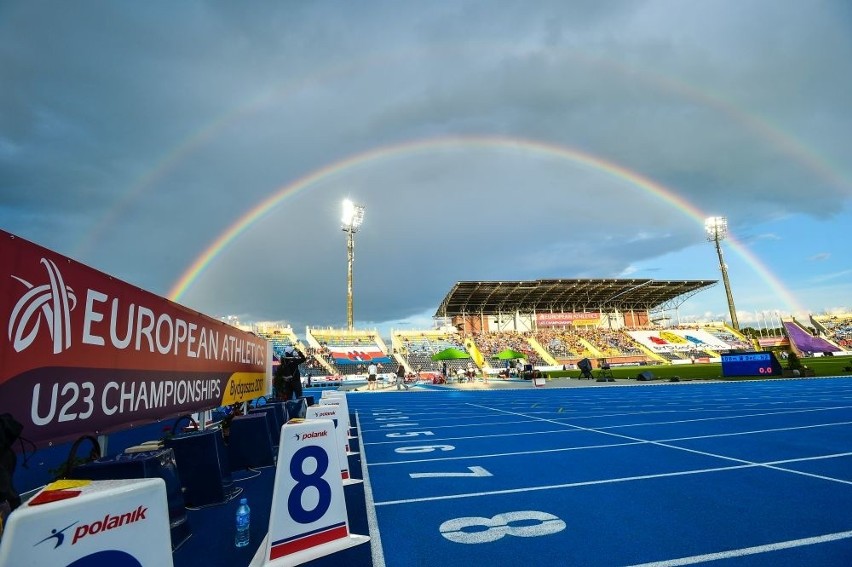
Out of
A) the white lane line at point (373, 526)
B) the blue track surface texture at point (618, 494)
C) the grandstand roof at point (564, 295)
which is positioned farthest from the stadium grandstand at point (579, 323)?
the white lane line at point (373, 526)

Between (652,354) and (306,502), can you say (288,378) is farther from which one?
(652,354)

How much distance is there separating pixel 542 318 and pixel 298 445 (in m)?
70.4

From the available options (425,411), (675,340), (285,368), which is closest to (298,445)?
(285,368)

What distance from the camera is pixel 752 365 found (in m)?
27.6

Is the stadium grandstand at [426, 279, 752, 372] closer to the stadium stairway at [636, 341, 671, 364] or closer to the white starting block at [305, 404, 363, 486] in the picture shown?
the stadium stairway at [636, 341, 671, 364]

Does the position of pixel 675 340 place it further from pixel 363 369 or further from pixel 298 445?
pixel 298 445

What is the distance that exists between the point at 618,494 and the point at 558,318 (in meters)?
69.6

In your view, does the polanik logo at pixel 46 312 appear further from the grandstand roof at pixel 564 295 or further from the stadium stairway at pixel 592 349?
the stadium stairway at pixel 592 349

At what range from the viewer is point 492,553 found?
348 centimetres

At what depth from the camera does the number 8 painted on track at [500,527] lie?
381 centimetres

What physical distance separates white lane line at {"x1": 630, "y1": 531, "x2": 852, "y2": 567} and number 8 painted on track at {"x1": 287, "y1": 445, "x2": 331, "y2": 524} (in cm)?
271

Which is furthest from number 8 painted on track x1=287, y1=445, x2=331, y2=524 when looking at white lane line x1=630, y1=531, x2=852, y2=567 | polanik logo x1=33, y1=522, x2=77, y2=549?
white lane line x1=630, y1=531, x2=852, y2=567

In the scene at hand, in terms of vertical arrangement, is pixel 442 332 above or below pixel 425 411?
above

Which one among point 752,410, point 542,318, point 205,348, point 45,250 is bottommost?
point 752,410
